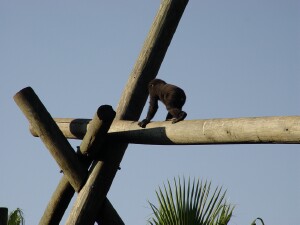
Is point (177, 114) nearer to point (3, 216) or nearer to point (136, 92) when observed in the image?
point (136, 92)

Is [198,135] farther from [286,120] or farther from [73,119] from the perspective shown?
[73,119]

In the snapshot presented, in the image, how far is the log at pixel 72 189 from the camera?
24.0 ft

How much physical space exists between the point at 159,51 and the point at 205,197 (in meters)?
1.74

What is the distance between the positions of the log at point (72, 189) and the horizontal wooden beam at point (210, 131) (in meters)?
0.19

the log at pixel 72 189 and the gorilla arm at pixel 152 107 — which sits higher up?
the gorilla arm at pixel 152 107

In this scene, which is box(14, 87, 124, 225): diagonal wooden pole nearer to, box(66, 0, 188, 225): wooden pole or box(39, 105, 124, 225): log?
Answer: box(39, 105, 124, 225): log

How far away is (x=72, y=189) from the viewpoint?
7852mm

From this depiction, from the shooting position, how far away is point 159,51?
304 inches

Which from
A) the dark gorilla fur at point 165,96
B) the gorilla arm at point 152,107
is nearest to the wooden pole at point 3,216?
the dark gorilla fur at point 165,96

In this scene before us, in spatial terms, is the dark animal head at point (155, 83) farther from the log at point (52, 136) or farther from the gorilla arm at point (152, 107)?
the log at point (52, 136)

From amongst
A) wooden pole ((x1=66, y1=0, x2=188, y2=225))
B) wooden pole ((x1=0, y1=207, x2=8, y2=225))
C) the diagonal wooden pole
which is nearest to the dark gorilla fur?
wooden pole ((x1=66, y1=0, x2=188, y2=225))

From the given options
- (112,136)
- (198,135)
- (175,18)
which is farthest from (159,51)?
(198,135)

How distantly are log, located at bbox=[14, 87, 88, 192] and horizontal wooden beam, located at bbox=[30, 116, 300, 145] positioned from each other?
0.36 meters

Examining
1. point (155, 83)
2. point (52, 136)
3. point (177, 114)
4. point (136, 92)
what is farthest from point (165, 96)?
point (52, 136)
